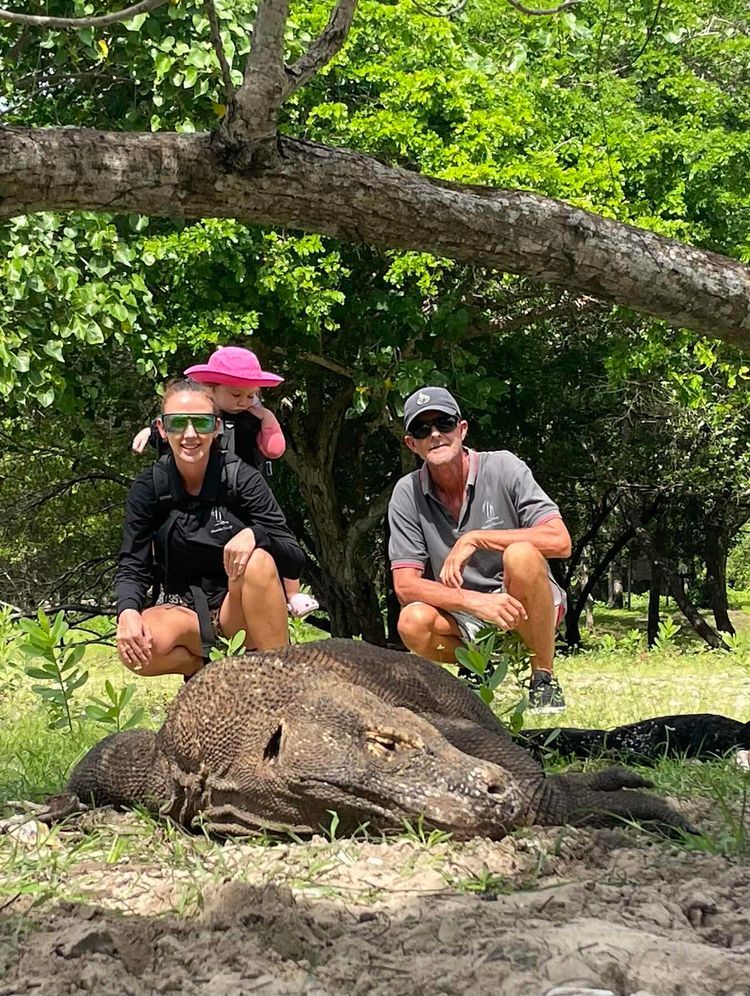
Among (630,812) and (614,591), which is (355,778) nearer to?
(630,812)

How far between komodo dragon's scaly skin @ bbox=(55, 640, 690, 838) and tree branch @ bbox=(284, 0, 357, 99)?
1489 mm

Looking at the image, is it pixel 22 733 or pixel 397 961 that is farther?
pixel 22 733

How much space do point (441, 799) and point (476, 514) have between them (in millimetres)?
2521

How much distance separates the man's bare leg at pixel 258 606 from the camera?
4.26m

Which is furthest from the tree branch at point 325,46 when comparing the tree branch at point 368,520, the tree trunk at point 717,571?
the tree trunk at point 717,571

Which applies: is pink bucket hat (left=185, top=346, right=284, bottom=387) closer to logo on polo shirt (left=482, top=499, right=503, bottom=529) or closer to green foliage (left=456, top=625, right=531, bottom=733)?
logo on polo shirt (left=482, top=499, right=503, bottom=529)

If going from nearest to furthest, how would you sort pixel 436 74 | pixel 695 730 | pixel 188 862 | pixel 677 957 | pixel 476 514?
1. pixel 677 957
2. pixel 188 862
3. pixel 695 730
4. pixel 476 514
5. pixel 436 74

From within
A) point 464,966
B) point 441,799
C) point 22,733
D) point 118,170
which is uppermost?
point 118,170

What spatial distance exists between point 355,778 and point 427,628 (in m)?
2.26

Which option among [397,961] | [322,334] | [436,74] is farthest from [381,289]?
[397,961]

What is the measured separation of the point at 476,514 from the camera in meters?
5.05

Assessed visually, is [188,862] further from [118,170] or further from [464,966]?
[118,170]

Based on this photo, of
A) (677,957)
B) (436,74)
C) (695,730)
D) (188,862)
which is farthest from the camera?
(436,74)

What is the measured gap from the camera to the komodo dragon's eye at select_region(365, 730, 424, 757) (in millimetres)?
2727
